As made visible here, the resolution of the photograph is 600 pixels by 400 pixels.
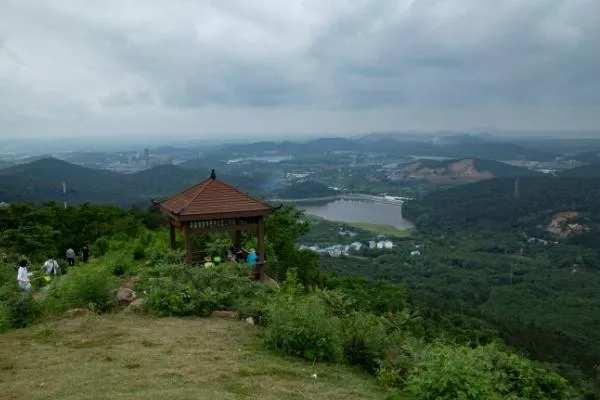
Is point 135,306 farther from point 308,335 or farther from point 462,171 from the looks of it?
point 462,171

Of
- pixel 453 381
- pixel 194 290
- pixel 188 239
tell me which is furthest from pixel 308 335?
pixel 188 239

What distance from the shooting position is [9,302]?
8.28m

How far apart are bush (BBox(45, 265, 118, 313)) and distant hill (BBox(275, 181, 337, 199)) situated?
10125 cm

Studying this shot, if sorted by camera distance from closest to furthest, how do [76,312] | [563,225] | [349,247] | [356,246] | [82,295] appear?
[76,312], [82,295], [349,247], [356,246], [563,225]

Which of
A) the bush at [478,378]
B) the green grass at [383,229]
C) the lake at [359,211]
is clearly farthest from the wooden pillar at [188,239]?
the lake at [359,211]

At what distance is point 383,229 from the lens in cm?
9025

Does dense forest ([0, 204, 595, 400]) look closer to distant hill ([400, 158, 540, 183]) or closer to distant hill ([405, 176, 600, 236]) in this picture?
distant hill ([405, 176, 600, 236])

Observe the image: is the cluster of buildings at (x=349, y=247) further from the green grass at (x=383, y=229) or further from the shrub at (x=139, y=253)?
the shrub at (x=139, y=253)

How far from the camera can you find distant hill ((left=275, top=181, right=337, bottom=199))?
376ft

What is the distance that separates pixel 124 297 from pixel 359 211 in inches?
3930

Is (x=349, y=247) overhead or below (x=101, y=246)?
below

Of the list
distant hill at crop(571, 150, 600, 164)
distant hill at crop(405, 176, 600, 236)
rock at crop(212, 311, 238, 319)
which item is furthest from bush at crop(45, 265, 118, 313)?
distant hill at crop(571, 150, 600, 164)

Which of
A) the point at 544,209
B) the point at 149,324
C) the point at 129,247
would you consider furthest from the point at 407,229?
the point at 149,324

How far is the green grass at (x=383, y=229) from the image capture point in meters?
86.6
